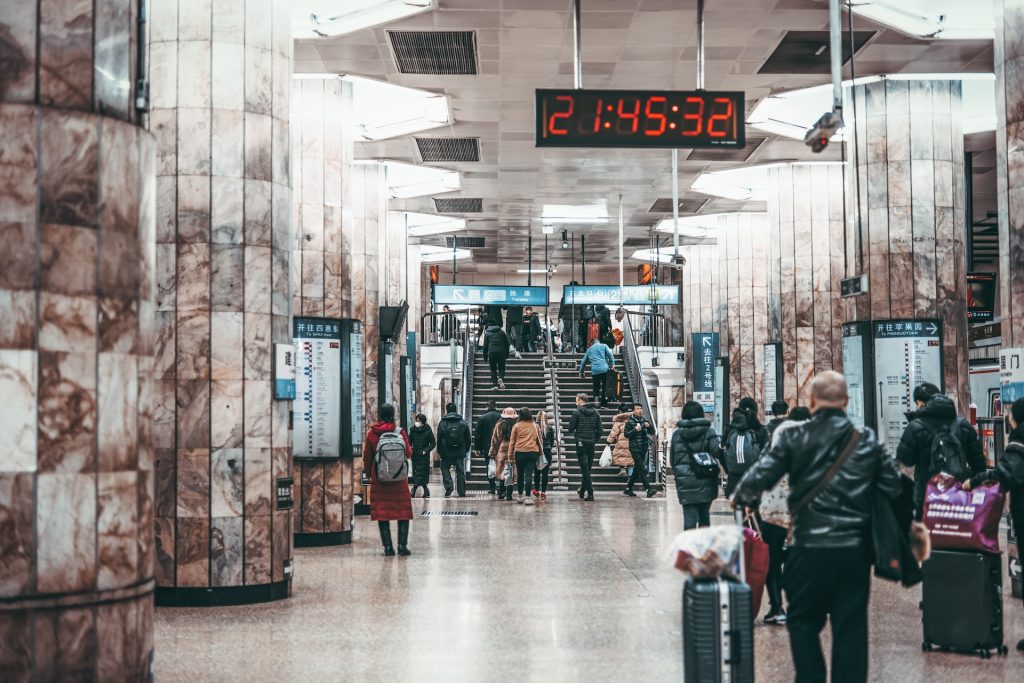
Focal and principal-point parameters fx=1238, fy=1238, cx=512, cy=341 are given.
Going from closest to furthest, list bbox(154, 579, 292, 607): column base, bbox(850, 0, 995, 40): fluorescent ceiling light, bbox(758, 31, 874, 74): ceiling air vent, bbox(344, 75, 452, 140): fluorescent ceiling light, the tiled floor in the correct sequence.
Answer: the tiled floor, bbox(154, 579, 292, 607): column base, bbox(850, 0, 995, 40): fluorescent ceiling light, bbox(758, 31, 874, 74): ceiling air vent, bbox(344, 75, 452, 140): fluorescent ceiling light

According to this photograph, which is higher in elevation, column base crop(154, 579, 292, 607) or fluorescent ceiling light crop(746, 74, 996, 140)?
fluorescent ceiling light crop(746, 74, 996, 140)

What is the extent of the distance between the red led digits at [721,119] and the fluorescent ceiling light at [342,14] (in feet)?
13.7

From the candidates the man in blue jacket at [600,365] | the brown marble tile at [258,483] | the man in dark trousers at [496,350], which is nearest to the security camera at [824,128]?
the brown marble tile at [258,483]

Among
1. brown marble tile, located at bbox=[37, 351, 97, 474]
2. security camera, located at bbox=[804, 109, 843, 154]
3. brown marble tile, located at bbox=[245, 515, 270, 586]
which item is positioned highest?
security camera, located at bbox=[804, 109, 843, 154]

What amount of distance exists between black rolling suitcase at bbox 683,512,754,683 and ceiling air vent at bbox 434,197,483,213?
18984 millimetres

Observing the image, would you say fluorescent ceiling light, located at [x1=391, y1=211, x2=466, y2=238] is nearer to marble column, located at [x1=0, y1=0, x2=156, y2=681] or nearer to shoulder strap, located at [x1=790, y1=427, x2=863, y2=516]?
marble column, located at [x1=0, y1=0, x2=156, y2=681]

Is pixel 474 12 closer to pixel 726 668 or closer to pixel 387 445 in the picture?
pixel 387 445

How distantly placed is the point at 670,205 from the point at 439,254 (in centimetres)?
962

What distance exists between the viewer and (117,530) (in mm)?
5445

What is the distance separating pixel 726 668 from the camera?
521 centimetres

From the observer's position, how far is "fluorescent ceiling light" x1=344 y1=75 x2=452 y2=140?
1720 cm

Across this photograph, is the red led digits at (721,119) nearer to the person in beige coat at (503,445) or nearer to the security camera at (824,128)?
the security camera at (824,128)

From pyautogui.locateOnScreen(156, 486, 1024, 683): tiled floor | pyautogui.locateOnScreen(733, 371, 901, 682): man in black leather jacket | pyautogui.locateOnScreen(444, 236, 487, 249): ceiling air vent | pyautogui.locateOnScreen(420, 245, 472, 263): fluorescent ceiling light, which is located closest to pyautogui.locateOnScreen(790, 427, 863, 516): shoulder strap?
pyautogui.locateOnScreen(733, 371, 901, 682): man in black leather jacket

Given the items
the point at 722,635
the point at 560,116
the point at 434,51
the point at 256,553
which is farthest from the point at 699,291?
the point at 722,635
